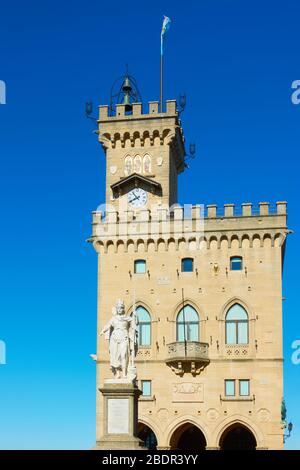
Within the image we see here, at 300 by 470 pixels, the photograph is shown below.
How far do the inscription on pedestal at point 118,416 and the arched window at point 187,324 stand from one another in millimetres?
24987

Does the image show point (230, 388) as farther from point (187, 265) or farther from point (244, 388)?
point (187, 265)

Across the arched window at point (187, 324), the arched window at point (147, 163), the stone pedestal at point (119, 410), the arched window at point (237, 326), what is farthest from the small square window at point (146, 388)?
the stone pedestal at point (119, 410)

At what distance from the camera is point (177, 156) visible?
62.5 m

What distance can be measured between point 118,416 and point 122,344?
7.74 feet

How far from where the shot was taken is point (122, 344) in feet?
95.9

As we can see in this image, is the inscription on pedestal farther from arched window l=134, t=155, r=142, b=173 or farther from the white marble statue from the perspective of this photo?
arched window l=134, t=155, r=142, b=173

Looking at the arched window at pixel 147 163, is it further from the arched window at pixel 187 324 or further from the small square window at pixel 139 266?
the arched window at pixel 187 324

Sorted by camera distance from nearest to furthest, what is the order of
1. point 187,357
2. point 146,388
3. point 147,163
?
point 187,357, point 146,388, point 147,163

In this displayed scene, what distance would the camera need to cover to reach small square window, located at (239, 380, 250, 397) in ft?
172

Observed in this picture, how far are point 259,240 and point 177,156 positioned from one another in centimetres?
1104

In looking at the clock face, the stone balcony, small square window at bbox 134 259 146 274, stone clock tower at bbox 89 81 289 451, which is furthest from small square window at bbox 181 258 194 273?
the clock face

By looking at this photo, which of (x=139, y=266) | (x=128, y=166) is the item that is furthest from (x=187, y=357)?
(x=128, y=166)
